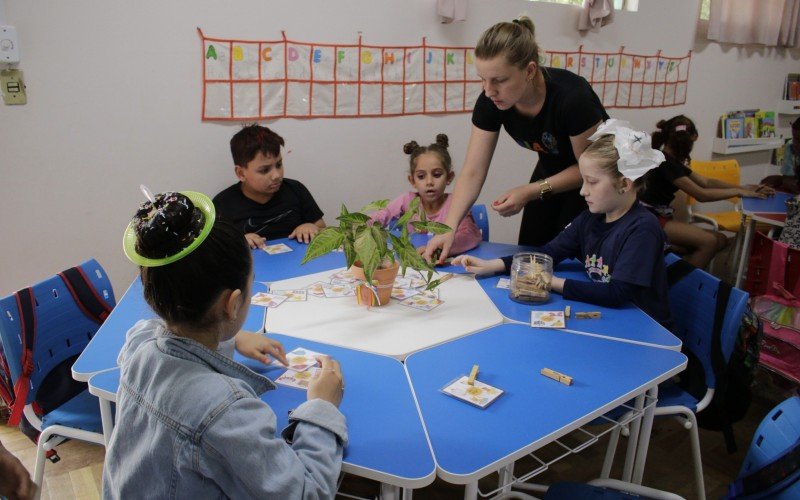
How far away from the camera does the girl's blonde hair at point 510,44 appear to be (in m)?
1.92

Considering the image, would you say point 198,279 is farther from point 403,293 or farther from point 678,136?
point 678,136

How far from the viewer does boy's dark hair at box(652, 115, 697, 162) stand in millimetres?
3627

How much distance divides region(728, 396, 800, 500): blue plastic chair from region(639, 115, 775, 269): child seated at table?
97.7 inches

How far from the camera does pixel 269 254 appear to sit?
2.28m

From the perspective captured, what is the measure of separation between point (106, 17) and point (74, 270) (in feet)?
4.06

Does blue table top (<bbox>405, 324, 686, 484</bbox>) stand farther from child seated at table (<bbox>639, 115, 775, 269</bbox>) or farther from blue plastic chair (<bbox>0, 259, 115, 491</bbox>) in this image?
child seated at table (<bbox>639, 115, 775, 269</bbox>)

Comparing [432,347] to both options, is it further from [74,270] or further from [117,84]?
[117,84]

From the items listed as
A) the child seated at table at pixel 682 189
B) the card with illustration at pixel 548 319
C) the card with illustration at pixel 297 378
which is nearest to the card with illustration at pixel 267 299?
the card with illustration at pixel 297 378

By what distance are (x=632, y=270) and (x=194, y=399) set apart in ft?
4.50

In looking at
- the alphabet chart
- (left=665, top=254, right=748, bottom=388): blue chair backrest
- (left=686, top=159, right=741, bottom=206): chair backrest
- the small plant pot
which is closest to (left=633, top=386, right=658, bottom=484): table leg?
(left=665, top=254, right=748, bottom=388): blue chair backrest

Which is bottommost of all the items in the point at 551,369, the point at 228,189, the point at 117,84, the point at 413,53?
the point at 551,369

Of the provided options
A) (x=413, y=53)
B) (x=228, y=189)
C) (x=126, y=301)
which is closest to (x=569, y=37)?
(x=413, y=53)

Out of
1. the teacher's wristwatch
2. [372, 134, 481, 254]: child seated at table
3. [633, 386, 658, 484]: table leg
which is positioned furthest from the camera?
[372, 134, 481, 254]: child seated at table

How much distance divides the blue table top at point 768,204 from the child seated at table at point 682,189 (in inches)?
2.2
